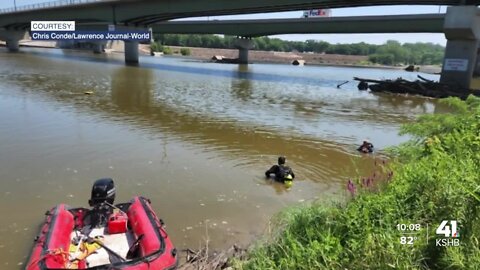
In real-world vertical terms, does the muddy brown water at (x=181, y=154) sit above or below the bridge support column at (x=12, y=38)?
below

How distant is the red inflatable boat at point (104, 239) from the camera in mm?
4957

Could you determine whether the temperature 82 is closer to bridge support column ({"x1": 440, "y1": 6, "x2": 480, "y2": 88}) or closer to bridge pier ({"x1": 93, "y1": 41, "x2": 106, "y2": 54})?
bridge support column ({"x1": 440, "y1": 6, "x2": 480, "y2": 88})

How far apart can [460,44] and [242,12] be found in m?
22.8

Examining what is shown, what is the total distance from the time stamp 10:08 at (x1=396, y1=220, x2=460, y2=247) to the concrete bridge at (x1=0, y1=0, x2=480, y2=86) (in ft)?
111

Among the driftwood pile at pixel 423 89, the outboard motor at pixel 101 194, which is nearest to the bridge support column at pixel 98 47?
the driftwood pile at pixel 423 89

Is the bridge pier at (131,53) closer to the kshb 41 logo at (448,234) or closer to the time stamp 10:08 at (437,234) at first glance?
the time stamp 10:08 at (437,234)

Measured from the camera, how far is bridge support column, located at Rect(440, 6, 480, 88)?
104 ft

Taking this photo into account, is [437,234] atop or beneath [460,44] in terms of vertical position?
beneath

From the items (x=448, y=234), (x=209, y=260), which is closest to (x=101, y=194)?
(x=209, y=260)

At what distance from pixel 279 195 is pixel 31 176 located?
5.84m

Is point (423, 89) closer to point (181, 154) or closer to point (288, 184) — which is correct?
point (181, 154)

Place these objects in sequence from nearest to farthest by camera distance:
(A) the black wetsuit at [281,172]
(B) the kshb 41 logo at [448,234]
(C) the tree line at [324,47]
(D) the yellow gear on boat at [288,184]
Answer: (B) the kshb 41 logo at [448,234] → (D) the yellow gear on boat at [288,184] → (A) the black wetsuit at [281,172] → (C) the tree line at [324,47]

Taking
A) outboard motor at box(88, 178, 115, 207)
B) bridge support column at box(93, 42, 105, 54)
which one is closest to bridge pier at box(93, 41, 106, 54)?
bridge support column at box(93, 42, 105, 54)

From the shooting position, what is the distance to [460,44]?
33.7 m
